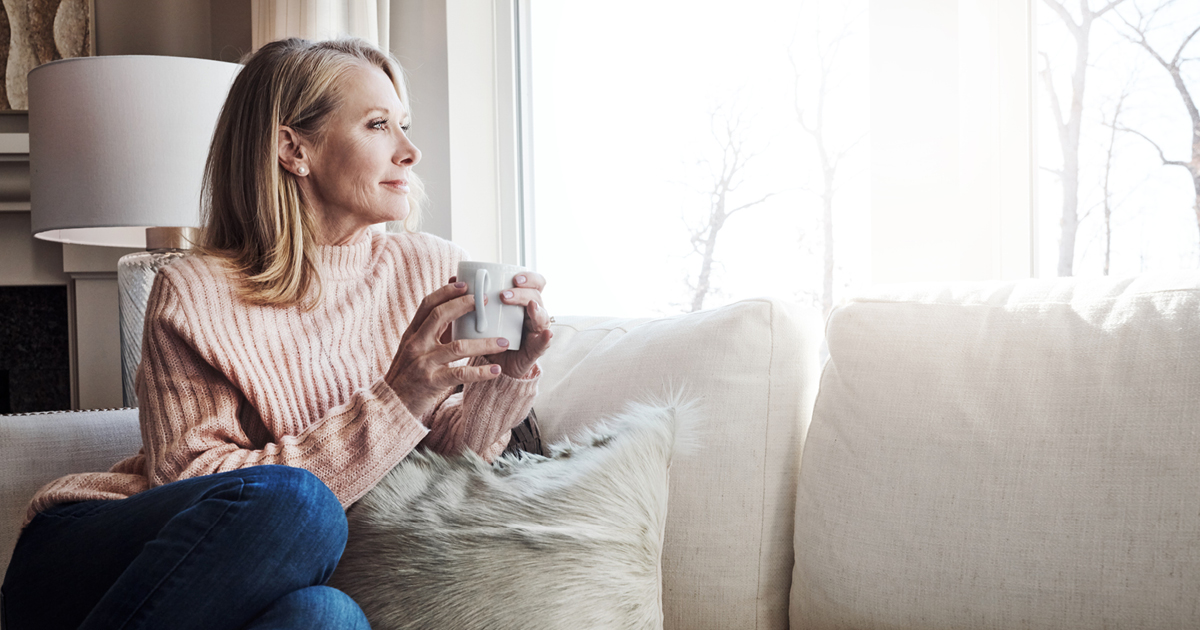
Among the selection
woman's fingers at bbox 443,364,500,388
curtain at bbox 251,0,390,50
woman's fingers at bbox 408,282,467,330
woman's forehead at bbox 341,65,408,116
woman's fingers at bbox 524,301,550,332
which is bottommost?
woman's fingers at bbox 443,364,500,388

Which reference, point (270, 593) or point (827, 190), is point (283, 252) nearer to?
point (270, 593)

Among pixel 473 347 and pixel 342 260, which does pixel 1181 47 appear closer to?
pixel 473 347

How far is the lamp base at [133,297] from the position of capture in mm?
1646

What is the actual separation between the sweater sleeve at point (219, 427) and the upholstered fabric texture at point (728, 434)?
0.90ft

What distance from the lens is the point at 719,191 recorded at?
1976 millimetres

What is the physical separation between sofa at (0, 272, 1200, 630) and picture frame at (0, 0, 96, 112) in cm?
172

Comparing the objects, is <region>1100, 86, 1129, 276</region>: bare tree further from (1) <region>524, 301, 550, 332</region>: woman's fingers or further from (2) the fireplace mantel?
(2) the fireplace mantel

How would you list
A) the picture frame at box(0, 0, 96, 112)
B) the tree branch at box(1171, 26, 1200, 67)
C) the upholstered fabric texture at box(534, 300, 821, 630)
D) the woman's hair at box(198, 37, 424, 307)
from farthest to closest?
1. the picture frame at box(0, 0, 96, 112)
2. the tree branch at box(1171, 26, 1200, 67)
3. the woman's hair at box(198, 37, 424, 307)
4. the upholstered fabric texture at box(534, 300, 821, 630)

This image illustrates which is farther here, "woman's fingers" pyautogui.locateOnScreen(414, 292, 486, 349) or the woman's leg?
"woman's fingers" pyautogui.locateOnScreen(414, 292, 486, 349)

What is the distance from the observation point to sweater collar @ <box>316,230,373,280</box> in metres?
1.20

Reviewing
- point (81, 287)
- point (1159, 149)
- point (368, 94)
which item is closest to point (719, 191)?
point (1159, 149)

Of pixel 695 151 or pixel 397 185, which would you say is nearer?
pixel 397 185

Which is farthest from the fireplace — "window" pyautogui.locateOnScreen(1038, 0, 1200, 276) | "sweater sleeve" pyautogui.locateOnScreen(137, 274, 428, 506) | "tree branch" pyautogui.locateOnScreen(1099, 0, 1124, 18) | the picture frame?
"tree branch" pyautogui.locateOnScreen(1099, 0, 1124, 18)

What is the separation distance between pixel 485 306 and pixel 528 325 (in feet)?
0.28
